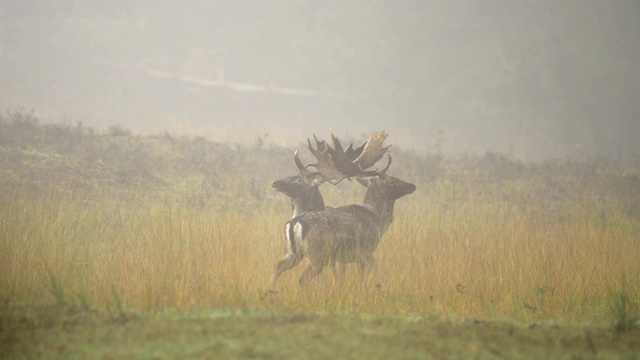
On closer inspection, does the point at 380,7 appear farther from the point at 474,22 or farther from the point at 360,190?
the point at 360,190

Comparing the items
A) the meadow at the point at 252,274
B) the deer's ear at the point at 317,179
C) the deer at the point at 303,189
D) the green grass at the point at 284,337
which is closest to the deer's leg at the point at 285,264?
the meadow at the point at 252,274

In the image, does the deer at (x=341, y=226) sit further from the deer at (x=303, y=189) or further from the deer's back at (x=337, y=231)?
the deer at (x=303, y=189)

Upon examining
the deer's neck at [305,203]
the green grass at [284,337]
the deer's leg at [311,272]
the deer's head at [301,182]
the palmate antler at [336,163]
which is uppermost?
the palmate antler at [336,163]

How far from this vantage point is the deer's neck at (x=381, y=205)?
9.04m

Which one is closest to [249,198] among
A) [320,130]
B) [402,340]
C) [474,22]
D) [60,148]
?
[60,148]

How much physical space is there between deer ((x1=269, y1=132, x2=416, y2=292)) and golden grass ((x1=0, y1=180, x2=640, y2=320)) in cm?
20

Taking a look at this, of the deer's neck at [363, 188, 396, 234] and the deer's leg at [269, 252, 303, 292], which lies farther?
the deer's neck at [363, 188, 396, 234]

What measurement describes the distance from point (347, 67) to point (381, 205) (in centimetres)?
2709

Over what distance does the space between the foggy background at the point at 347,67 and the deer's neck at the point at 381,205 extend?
1897 cm

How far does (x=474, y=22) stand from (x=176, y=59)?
14.2 m

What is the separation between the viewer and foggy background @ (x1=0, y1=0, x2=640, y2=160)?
30.4m

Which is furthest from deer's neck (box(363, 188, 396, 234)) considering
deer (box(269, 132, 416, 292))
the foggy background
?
the foggy background

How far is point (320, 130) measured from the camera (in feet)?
110

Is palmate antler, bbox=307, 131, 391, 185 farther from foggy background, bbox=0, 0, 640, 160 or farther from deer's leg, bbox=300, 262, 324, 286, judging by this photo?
foggy background, bbox=0, 0, 640, 160
